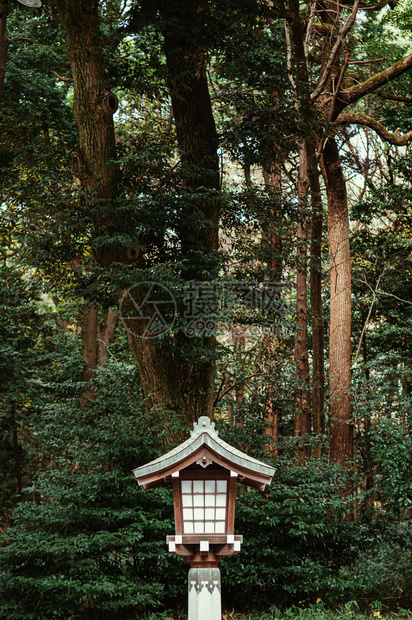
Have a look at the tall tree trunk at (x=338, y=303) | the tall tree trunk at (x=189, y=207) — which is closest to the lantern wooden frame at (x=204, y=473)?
the tall tree trunk at (x=189, y=207)

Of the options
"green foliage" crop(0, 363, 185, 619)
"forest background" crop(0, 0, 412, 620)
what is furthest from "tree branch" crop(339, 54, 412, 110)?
"green foliage" crop(0, 363, 185, 619)

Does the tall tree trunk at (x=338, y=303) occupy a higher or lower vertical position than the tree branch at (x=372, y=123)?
lower

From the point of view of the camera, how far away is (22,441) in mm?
12242

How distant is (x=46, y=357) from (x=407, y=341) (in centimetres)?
751

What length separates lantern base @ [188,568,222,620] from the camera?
14.1ft

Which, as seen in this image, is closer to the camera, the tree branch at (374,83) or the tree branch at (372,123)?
the tree branch at (374,83)

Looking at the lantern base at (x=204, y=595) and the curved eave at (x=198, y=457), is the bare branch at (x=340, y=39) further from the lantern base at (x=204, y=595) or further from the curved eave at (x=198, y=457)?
the lantern base at (x=204, y=595)

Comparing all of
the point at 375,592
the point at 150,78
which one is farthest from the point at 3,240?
the point at 375,592

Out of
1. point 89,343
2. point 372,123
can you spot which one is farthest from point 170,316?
point 372,123

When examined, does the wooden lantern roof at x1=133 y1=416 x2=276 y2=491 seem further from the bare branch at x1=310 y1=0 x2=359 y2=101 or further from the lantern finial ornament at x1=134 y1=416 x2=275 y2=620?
the bare branch at x1=310 y1=0 x2=359 y2=101

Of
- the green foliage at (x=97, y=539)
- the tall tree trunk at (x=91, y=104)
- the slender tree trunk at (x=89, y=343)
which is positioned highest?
the tall tree trunk at (x=91, y=104)

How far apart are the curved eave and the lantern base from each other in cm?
74

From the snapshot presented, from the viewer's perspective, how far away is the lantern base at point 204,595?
4.29m

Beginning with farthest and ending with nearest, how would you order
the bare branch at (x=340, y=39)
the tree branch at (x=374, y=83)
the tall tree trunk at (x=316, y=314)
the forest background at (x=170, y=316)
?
1. the tall tree trunk at (x=316, y=314)
2. the tree branch at (x=374, y=83)
3. the bare branch at (x=340, y=39)
4. the forest background at (x=170, y=316)
